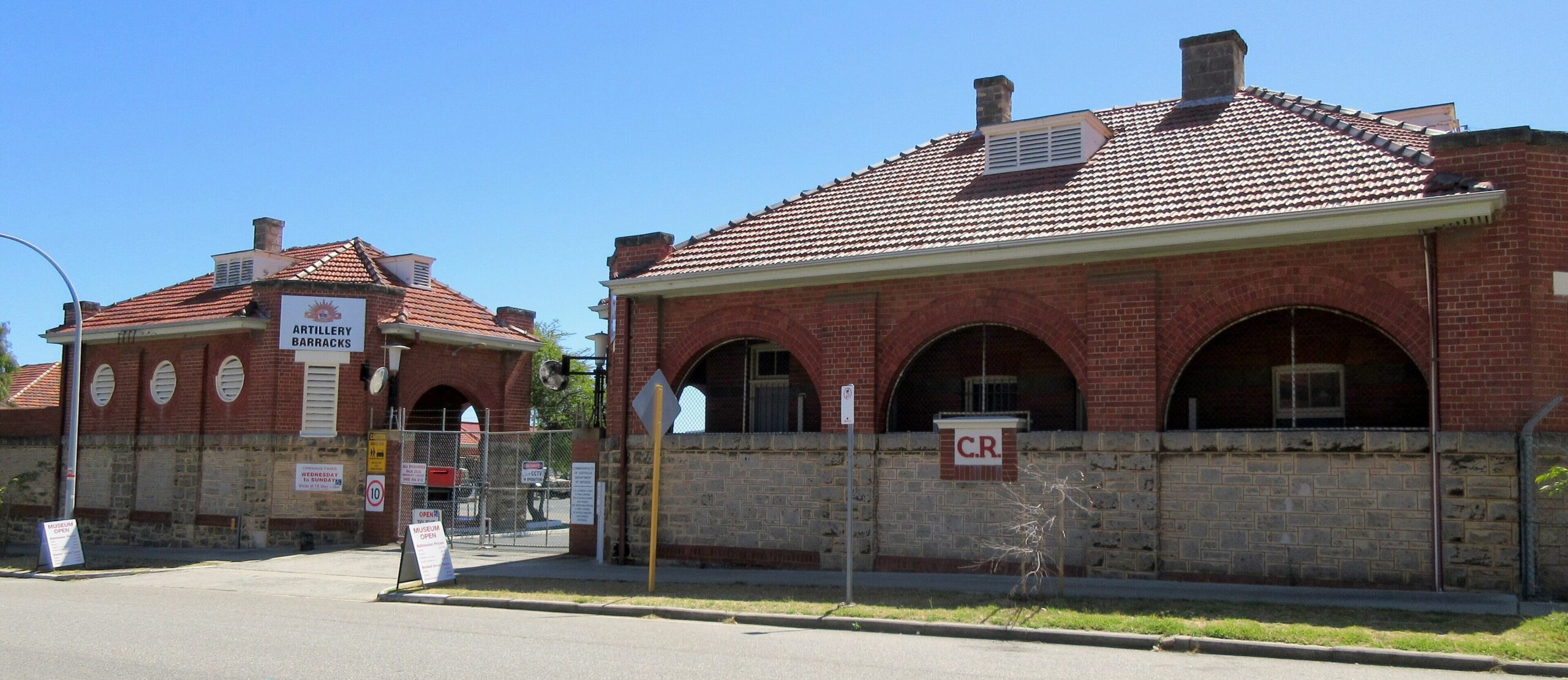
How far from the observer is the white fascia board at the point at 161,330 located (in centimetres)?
2342

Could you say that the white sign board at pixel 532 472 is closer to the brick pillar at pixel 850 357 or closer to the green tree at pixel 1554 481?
the brick pillar at pixel 850 357

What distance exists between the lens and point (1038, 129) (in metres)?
18.4

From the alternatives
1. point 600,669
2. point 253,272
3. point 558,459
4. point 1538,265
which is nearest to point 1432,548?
point 1538,265

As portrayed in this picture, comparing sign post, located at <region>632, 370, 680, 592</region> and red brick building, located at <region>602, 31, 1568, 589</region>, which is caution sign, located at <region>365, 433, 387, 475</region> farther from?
sign post, located at <region>632, 370, 680, 592</region>

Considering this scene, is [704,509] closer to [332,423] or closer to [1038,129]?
[1038,129]

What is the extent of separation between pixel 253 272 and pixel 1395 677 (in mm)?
24112

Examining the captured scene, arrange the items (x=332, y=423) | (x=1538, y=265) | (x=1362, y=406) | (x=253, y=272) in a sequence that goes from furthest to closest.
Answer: (x=253, y=272) → (x=332, y=423) → (x=1362, y=406) → (x=1538, y=265)

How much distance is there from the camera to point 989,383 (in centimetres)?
1877

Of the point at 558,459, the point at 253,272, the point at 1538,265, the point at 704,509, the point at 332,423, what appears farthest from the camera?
the point at 558,459

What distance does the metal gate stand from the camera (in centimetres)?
2228

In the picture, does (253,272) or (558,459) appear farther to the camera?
(558,459)

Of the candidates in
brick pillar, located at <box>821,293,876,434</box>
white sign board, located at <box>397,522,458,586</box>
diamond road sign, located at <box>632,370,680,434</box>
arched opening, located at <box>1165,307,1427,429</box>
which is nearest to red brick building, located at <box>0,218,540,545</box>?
white sign board, located at <box>397,522,458,586</box>

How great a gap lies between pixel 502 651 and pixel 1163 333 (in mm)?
8627

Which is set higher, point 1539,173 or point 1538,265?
point 1539,173
